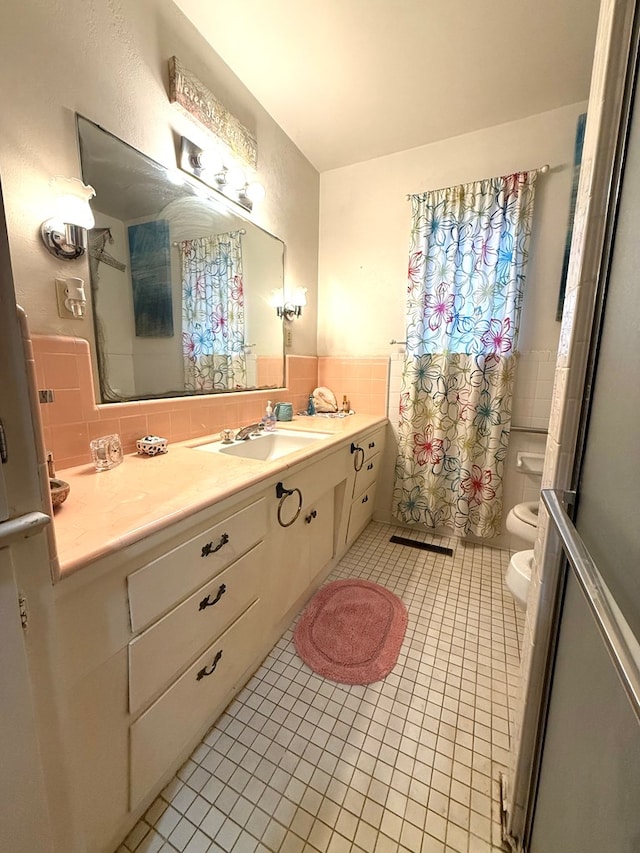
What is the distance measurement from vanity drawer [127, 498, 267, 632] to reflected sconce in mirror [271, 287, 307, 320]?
145 centimetres

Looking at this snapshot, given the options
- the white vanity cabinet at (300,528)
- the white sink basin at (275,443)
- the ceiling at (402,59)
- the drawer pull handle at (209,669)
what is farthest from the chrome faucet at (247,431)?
the ceiling at (402,59)

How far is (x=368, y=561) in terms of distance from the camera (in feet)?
6.59

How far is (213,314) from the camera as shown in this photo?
1.62 m

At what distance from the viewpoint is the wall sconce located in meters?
0.95

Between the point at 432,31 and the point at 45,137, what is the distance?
1571 mm

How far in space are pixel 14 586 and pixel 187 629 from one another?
50 centimetres

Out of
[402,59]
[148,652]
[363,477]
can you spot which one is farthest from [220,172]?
[148,652]

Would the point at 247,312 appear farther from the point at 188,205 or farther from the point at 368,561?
the point at 368,561

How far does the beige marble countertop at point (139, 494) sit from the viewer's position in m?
0.63

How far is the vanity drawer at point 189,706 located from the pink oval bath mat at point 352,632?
1.05 ft

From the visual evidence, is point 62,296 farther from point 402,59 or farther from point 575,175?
point 575,175

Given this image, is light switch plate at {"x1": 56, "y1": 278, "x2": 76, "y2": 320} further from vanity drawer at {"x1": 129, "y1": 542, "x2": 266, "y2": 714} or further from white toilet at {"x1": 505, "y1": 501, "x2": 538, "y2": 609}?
white toilet at {"x1": 505, "y1": 501, "x2": 538, "y2": 609}

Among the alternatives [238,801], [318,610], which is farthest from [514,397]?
[238,801]

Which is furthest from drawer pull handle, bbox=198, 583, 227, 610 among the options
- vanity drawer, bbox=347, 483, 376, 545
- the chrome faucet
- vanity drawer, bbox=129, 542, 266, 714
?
vanity drawer, bbox=347, 483, 376, 545
